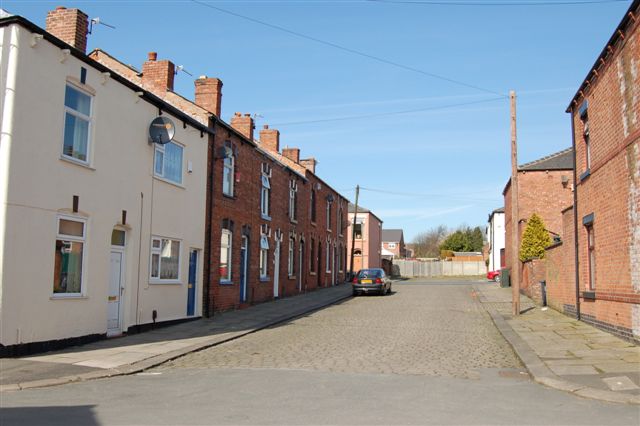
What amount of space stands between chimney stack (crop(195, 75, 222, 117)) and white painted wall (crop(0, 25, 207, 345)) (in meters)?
4.39

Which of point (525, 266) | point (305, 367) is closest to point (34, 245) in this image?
point (305, 367)

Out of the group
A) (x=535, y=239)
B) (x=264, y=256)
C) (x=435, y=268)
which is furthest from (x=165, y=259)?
(x=435, y=268)

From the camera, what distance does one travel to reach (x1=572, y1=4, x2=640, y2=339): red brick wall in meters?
12.6

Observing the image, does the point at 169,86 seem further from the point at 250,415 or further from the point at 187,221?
the point at 250,415

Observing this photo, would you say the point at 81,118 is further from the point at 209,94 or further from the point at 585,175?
the point at 585,175

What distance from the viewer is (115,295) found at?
14977mm

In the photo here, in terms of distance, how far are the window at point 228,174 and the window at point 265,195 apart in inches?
139

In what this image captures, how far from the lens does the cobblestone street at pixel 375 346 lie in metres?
11.4

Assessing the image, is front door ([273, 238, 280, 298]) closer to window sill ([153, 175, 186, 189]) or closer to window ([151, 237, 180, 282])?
window ([151, 237, 180, 282])

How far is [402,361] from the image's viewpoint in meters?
11.9

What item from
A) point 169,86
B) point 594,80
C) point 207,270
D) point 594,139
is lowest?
point 207,270

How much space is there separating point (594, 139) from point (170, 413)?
522 inches

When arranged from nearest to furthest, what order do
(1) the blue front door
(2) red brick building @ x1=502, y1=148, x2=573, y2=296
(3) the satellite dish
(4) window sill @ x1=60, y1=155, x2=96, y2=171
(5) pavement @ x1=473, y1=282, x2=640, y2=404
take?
(5) pavement @ x1=473, y1=282, x2=640, y2=404
(4) window sill @ x1=60, y1=155, x2=96, y2=171
(3) the satellite dish
(1) the blue front door
(2) red brick building @ x1=502, y1=148, x2=573, y2=296

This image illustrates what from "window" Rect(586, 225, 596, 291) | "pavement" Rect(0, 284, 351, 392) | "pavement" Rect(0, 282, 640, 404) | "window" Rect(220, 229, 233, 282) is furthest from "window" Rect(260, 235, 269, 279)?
"window" Rect(586, 225, 596, 291)
